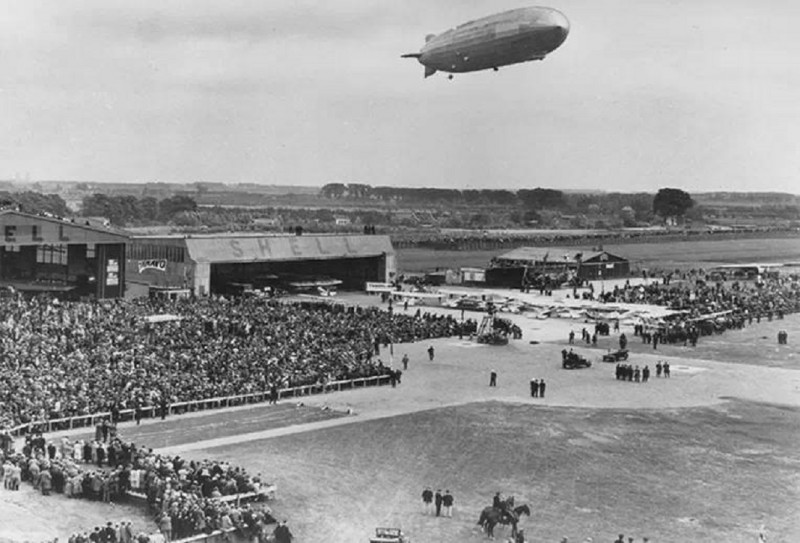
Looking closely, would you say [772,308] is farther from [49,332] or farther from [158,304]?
[49,332]

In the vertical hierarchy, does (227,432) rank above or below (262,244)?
below

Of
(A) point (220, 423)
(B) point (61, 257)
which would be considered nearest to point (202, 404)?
(A) point (220, 423)

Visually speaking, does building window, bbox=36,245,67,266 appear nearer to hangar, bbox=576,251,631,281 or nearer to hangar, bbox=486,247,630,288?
hangar, bbox=486,247,630,288

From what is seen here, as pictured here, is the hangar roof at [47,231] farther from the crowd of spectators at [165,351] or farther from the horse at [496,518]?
the horse at [496,518]

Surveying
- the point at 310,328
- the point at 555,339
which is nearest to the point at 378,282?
the point at 555,339

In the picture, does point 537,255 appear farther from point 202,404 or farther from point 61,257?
point 202,404
